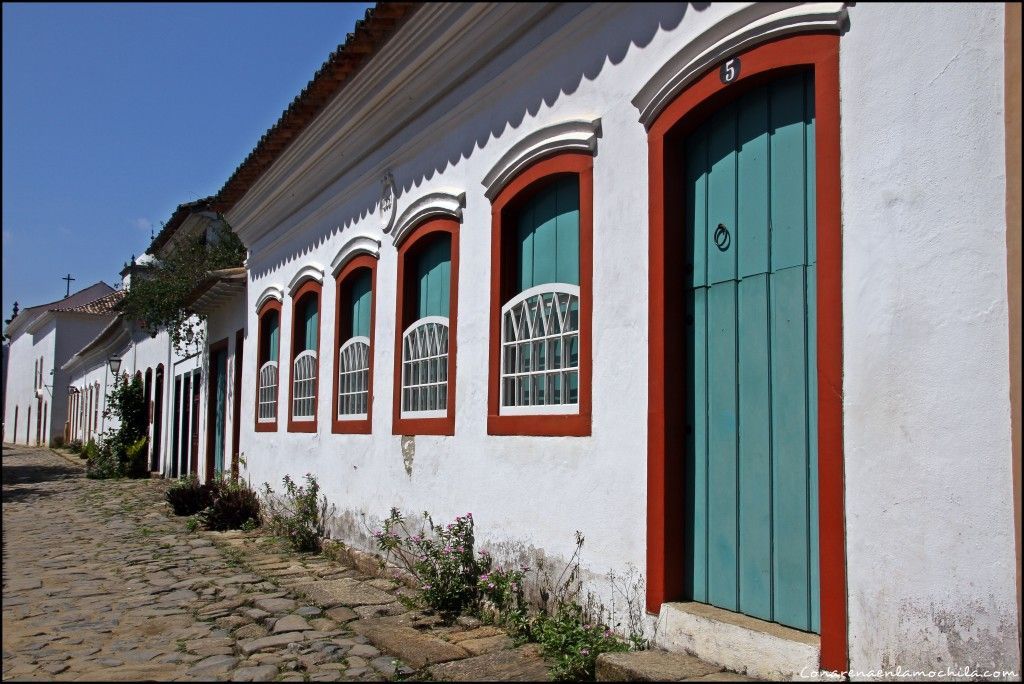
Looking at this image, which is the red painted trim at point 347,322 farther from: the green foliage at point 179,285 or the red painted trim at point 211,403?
the green foliage at point 179,285

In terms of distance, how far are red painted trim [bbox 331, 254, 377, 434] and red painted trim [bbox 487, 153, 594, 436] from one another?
2.24m

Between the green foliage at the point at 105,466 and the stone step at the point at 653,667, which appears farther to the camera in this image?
the green foliage at the point at 105,466

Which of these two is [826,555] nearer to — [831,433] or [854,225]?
[831,433]

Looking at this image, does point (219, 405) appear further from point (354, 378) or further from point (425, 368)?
point (425, 368)

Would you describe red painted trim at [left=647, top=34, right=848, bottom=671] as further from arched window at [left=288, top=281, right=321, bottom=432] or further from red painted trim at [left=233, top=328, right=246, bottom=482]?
red painted trim at [left=233, top=328, right=246, bottom=482]

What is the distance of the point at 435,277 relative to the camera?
691 cm

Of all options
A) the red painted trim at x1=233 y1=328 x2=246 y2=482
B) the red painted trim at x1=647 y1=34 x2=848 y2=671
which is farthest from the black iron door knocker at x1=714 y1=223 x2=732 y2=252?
the red painted trim at x1=233 y1=328 x2=246 y2=482

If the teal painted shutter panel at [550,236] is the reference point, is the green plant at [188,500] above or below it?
below

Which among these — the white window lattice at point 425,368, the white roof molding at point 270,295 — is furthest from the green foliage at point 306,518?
the white roof molding at point 270,295

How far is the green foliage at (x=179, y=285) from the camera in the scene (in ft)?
49.0

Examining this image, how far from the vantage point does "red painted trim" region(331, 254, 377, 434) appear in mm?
7656

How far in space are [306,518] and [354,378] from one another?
1610mm

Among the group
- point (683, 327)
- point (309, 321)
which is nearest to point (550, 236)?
point (683, 327)

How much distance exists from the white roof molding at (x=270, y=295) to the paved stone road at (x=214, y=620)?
292cm
